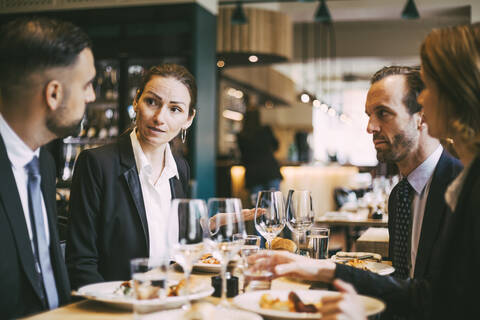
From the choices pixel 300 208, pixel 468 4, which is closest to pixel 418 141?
pixel 300 208

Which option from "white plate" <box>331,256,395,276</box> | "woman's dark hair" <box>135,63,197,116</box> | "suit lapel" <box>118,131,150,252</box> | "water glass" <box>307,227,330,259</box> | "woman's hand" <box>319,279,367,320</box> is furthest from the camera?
"woman's dark hair" <box>135,63,197,116</box>

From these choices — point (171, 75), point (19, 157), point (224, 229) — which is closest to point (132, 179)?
point (171, 75)

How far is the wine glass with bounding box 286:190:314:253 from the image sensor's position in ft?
6.21

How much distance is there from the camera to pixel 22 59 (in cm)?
137

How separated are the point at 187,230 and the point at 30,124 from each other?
0.56 meters

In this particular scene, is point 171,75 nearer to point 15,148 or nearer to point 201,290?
point 15,148

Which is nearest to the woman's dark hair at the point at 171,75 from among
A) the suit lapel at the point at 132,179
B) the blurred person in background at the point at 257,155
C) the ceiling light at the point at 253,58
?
the suit lapel at the point at 132,179

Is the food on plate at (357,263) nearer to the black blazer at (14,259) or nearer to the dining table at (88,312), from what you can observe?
the dining table at (88,312)

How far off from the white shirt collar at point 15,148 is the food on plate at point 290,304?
0.75 m

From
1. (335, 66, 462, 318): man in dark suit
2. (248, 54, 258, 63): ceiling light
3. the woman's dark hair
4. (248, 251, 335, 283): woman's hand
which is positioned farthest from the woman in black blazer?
(248, 54, 258, 63): ceiling light

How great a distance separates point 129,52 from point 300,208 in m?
5.13

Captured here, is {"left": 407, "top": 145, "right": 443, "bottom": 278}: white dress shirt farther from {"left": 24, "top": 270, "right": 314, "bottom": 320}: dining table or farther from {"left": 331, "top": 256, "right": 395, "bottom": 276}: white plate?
{"left": 24, "top": 270, "right": 314, "bottom": 320}: dining table

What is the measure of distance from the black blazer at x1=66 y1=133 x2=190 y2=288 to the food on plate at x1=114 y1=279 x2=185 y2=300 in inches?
20.8

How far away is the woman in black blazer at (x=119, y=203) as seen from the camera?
192cm
